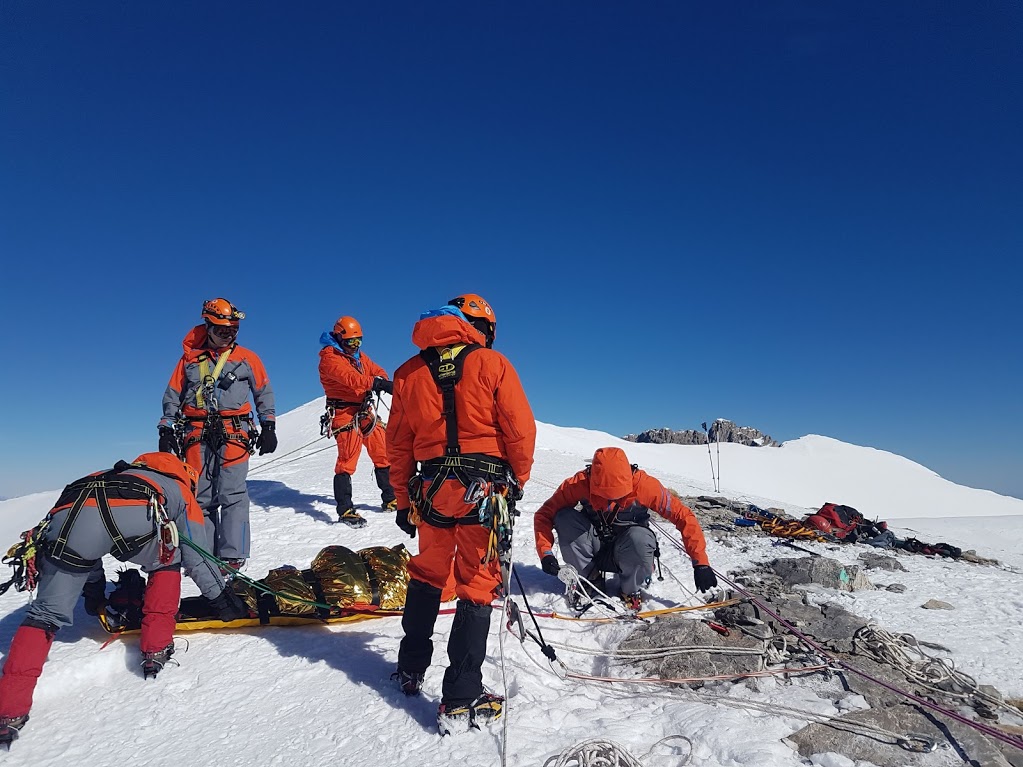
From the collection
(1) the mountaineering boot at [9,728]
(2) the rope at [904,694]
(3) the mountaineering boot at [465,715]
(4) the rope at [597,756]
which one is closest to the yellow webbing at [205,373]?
(1) the mountaineering boot at [9,728]

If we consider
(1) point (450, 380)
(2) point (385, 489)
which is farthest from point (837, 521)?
(1) point (450, 380)

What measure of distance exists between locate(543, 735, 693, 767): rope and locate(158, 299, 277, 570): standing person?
3.79 meters

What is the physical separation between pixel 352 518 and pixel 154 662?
11.4ft

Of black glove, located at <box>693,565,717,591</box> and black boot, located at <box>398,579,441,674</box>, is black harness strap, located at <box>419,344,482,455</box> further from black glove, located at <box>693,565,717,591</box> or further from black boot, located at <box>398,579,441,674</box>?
black glove, located at <box>693,565,717,591</box>

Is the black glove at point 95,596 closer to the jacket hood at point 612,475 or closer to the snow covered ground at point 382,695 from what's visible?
the snow covered ground at point 382,695

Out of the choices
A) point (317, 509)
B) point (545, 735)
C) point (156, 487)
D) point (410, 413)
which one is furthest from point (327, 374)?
point (545, 735)

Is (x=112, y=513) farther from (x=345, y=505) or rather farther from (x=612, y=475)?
(x=345, y=505)

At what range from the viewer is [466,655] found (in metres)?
2.89

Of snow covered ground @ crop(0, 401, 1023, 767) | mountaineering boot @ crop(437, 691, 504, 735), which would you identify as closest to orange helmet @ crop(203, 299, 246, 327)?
snow covered ground @ crop(0, 401, 1023, 767)

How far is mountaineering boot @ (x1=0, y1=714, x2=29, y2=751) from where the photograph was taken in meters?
2.69

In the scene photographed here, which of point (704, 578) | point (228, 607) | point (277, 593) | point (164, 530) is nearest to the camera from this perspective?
point (164, 530)

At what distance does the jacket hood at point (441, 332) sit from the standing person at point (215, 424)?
9.62ft

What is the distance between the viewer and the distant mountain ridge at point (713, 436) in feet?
105

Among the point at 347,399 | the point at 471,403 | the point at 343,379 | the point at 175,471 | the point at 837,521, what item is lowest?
the point at 837,521
